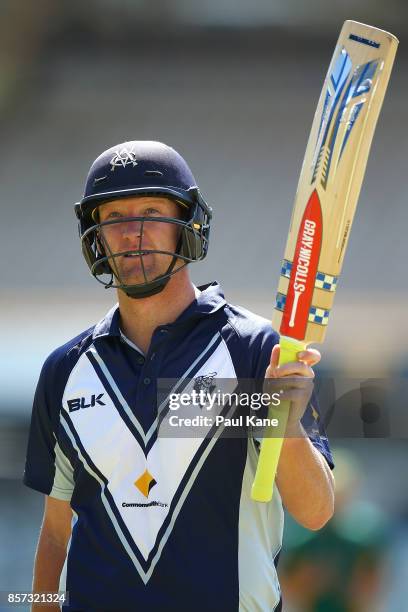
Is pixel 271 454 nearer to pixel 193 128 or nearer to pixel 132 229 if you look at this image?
pixel 132 229

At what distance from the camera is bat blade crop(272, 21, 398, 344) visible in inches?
61.7

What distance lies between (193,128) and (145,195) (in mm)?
4783

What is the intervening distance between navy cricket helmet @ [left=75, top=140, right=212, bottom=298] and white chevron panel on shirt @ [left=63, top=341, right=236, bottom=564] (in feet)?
0.60

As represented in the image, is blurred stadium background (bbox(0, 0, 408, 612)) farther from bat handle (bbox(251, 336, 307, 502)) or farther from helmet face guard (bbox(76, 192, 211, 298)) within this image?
bat handle (bbox(251, 336, 307, 502))

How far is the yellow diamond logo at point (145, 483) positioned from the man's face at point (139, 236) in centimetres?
34

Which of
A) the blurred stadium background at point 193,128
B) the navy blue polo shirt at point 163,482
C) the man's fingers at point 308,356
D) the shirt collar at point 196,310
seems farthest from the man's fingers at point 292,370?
the blurred stadium background at point 193,128

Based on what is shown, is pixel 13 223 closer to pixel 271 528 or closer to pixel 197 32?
pixel 197 32

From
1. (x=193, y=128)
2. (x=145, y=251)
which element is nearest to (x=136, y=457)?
(x=145, y=251)

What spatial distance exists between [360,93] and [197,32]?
477 centimetres

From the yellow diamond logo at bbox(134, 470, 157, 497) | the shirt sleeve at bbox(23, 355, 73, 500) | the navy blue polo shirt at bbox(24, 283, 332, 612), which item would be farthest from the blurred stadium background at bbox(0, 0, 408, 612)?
the yellow diamond logo at bbox(134, 470, 157, 497)

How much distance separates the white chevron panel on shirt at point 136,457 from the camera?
1644 millimetres

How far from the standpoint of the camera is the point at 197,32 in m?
6.14

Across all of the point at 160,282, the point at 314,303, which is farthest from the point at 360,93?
the point at 160,282

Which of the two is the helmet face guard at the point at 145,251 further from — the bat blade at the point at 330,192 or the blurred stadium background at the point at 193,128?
the blurred stadium background at the point at 193,128
